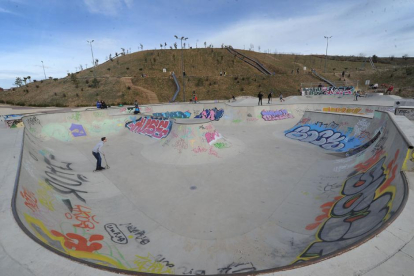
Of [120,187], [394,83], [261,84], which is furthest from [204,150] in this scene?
[394,83]

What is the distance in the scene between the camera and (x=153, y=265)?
473 cm

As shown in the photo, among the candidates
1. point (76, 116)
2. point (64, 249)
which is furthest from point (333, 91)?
point (64, 249)

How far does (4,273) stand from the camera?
9.82 ft

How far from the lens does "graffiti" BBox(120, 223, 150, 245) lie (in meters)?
5.61

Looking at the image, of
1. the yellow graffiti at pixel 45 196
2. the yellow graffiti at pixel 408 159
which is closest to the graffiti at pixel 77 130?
the yellow graffiti at pixel 45 196

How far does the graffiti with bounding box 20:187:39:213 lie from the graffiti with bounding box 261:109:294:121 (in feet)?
63.5

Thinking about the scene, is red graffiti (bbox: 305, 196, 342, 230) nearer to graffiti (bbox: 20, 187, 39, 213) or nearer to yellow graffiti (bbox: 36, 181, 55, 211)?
graffiti (bbox: 20, 187, 39, 213)

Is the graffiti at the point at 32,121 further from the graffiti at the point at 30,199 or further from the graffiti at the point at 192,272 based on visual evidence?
the graffiti at the point at 192,272

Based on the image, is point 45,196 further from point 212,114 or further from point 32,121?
point 212,114

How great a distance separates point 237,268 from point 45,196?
20.9 ft

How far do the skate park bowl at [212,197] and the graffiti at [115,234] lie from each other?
0.05 meters

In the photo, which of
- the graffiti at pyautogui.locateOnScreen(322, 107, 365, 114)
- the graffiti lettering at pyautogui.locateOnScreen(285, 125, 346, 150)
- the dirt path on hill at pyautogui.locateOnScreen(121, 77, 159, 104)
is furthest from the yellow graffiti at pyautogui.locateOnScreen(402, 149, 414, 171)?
the dirt path on hill at pyautogui.locateOnScreen(121, 77, 159, 104)

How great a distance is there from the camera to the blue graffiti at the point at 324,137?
12.7 meters

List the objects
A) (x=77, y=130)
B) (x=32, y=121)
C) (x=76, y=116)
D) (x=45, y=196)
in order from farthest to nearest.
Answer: (x=76, y=116), (x=77, y=130), (x=32, y=121), (x=45, y=196)
